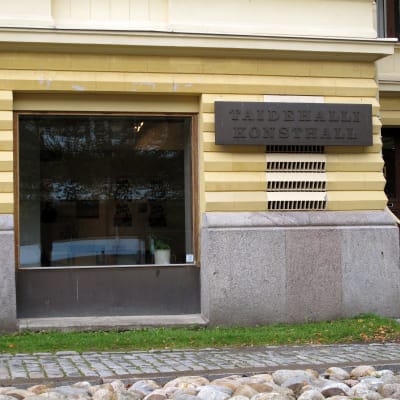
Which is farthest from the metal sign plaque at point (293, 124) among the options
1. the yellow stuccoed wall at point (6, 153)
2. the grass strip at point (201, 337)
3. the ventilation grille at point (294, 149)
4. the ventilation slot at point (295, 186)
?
the yellow stuccoed wall at point (6, 153)

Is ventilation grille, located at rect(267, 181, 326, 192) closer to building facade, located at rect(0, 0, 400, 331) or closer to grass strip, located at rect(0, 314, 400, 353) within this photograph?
building facade, located at rect(0, 0, 400, 331)

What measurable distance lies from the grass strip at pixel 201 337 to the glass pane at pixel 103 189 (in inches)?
59.9

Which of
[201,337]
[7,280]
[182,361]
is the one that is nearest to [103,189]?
[7,280]

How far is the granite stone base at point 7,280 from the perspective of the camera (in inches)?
415

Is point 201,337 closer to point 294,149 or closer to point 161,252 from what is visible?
point 161,252

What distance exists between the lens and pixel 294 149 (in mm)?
11609

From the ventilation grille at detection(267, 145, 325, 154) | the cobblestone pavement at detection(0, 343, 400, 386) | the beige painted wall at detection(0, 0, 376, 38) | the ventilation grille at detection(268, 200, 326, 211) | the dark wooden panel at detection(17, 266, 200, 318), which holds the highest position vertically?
the beige painted wall at detection(0, 0, 376, 38)

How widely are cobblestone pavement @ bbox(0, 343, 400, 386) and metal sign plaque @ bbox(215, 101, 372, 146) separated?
3.39 meters

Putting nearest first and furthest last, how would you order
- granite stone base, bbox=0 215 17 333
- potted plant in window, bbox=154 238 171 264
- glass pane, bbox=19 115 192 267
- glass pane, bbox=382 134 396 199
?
granite stone base, bbox=0 215 17 333 → glass pane, bbox=19 115 192 267 → potted plant in window, bbox=154 238 171 264 → glass pane, bbox=382 134 396 199

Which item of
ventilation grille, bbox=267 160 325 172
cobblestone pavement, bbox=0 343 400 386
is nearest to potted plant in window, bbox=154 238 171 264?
ventilation grille, bbox=267 160 325 172

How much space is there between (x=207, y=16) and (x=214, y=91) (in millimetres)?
1189

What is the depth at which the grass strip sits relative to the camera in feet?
31.3

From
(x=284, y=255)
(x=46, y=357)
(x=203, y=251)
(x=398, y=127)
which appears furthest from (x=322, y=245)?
(x=46, y=357)

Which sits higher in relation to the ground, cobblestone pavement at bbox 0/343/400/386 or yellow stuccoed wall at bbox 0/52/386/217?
yellow stuccoed wall at bbox 0/52/386/217
